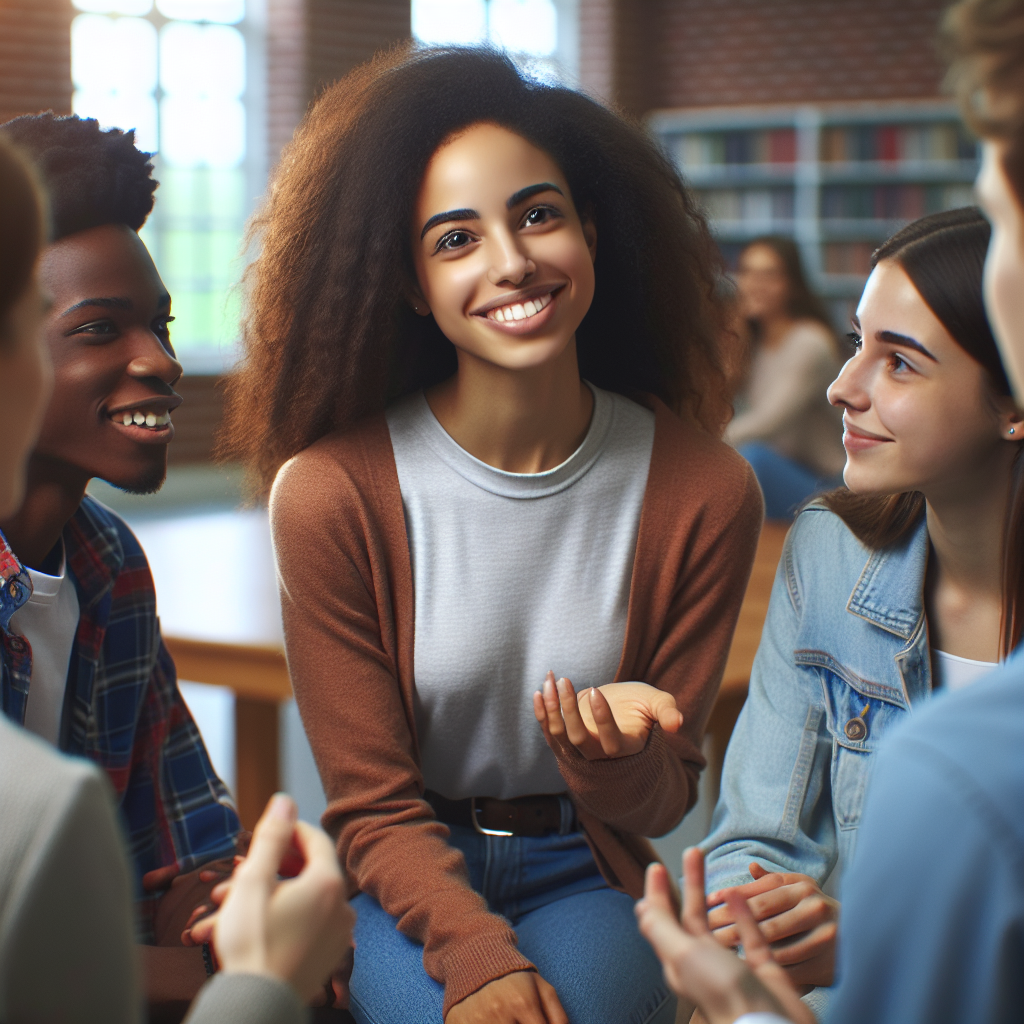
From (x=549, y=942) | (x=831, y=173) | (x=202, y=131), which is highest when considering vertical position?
(x=202, y=131)

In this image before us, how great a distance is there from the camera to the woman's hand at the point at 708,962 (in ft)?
2.56

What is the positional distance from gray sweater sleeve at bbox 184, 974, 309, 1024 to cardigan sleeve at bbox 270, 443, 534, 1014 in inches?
20.6

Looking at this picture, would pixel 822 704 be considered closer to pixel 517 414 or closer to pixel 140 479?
pixel 517 414

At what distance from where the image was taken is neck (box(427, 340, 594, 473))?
1443mm

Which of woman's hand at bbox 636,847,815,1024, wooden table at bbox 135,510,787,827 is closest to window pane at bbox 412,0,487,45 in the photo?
wooden table at bbox 135,510,787,827

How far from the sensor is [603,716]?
1.22 meters

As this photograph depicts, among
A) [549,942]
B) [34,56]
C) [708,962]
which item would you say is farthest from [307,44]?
[708,962]

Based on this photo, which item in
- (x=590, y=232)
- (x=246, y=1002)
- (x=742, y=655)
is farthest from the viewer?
(x=742, y=655)

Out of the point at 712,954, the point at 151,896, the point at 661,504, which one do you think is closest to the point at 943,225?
the point at 661,504

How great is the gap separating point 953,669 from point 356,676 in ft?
2.20

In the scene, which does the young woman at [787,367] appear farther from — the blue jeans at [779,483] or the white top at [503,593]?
the white top at [503,593]

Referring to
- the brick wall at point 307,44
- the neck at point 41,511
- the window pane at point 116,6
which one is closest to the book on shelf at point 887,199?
the brick wall at point 307,44

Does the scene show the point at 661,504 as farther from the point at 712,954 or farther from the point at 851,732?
the point at 712,954

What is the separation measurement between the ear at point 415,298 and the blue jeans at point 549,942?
0.63 meters
